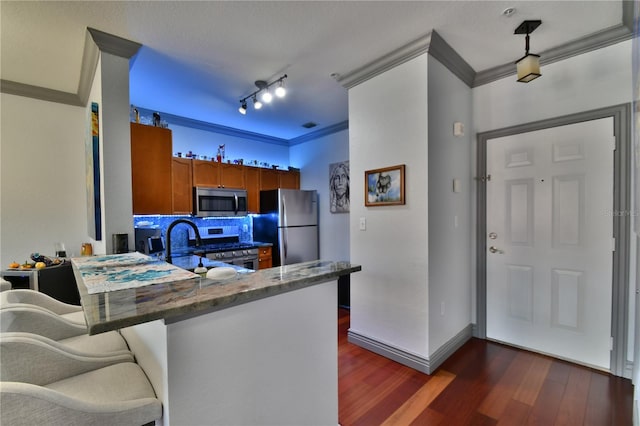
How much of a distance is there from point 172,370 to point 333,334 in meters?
0.76

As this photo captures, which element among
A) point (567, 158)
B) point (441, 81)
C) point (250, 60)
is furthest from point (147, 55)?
point (567, 158)

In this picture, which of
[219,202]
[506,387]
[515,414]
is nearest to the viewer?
[515,414]

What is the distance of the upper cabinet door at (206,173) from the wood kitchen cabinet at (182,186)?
0.07 m

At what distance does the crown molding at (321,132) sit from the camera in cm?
437

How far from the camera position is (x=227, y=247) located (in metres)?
3.92

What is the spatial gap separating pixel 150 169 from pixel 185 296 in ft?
6.90

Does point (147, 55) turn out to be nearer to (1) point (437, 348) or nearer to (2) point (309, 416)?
(2) point (309, 416)

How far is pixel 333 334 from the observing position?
4.60ft

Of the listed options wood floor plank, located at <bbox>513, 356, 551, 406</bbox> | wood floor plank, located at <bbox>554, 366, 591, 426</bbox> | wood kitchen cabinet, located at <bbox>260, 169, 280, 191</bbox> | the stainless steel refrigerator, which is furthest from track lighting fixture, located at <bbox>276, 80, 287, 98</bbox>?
wood floor plank, located at <bbox>554, 366, 591, 426</bbox>

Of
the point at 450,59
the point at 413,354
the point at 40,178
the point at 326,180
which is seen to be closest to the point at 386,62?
the point at 450,59

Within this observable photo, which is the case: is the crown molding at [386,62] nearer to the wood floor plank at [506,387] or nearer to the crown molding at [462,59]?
the crown molding at [462,59]

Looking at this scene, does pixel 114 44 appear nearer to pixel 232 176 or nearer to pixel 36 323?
pixel 36 323

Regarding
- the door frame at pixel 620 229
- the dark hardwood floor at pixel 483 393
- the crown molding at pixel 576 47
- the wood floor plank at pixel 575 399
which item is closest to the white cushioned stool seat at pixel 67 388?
the dark hardwood floor at pixel 483 393

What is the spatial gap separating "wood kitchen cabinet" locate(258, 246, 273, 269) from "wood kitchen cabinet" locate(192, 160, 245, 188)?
1063 mm
